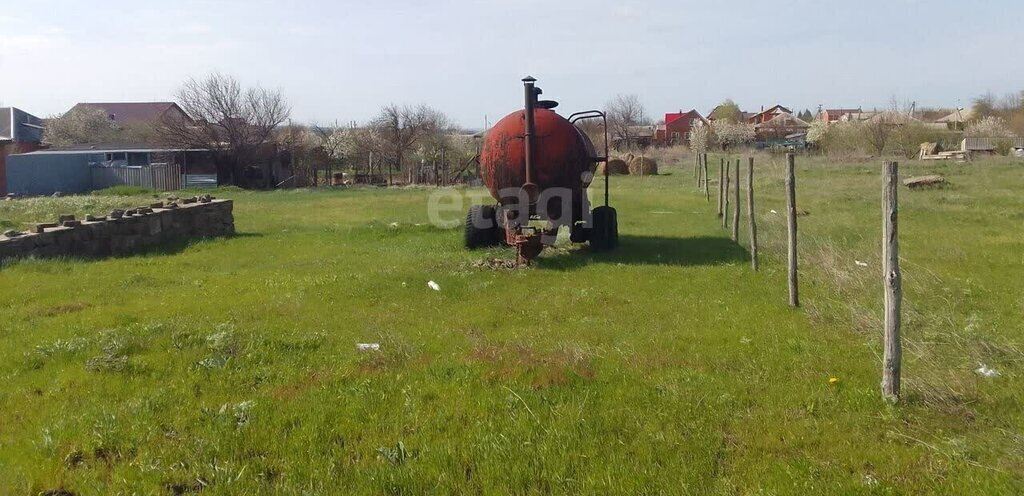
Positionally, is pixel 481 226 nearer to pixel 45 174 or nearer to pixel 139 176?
pixel 139 176

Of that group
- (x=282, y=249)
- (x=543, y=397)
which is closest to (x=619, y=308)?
(x=543, y=397)

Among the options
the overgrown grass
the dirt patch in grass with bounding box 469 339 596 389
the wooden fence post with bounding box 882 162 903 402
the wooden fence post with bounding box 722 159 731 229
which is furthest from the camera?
the overgrown grass

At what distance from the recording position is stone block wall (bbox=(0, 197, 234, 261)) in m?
13.5

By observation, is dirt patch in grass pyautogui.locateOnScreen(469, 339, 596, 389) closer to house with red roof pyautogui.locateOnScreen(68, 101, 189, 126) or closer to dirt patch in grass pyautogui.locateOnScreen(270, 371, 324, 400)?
dirt patch in grass pyautogui.locateOnScreen(270, 371, 324, 400)

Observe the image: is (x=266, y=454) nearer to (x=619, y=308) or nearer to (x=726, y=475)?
(x=726, y=475)

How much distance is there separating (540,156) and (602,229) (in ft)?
6.32

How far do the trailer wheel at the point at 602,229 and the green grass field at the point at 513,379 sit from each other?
63.0 inches

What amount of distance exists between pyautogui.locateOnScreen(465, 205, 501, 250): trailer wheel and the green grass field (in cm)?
194

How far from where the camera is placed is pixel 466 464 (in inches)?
182

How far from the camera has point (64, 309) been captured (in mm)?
9469

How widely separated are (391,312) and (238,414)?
12.9 feet

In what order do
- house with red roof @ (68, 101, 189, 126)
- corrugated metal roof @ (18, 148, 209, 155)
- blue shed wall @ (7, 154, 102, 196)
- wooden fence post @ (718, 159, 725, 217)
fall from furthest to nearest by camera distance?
house with red roof @ (68, 101, 189, 126)
corrugated metal roof @ (18, 148, 209, 155)
blue shed wall @ (7, 154, 102, 196)
wooden fence post @ (718, 159, 725, 217)

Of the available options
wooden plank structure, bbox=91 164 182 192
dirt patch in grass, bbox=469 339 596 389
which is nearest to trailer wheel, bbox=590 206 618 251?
dirt patch in grass, bbox=469 339 596 389

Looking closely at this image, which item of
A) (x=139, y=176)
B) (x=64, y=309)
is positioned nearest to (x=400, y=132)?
(x=139, y=176)
